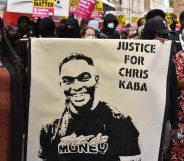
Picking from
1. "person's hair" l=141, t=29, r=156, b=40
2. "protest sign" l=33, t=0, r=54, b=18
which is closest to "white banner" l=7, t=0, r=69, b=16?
"protest sign" l=33, t=0, r=54, b=18

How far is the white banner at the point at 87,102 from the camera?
4.16 meters

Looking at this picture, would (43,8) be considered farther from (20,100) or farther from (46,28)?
(20,100)

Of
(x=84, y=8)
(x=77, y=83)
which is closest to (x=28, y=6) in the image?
(x=84, y=8)

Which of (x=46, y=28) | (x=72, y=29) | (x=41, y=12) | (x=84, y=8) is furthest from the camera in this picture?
(x=84, y=8)

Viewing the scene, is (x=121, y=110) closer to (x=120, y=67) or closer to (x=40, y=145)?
(x=120, y=67)

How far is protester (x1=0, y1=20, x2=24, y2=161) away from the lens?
149 inches

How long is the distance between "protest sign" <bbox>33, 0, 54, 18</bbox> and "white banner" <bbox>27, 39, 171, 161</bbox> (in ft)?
27.9

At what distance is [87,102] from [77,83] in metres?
0.15

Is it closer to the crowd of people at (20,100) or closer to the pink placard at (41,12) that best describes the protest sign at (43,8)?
the pink placard at (41,12)

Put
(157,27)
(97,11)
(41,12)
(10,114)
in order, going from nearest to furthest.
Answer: (10,114)
(157,27)
(41,12)
(97,11)

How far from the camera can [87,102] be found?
4176mm


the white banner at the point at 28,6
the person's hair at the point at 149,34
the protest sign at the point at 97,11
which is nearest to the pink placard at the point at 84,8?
the white banner at the point at 28,6

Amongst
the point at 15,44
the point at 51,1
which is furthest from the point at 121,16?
the point at 15,44

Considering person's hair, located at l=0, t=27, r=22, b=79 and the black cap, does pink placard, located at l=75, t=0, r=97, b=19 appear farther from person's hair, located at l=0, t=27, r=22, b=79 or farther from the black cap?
person's hair, located at l=0, t=27, r=22, b=79
